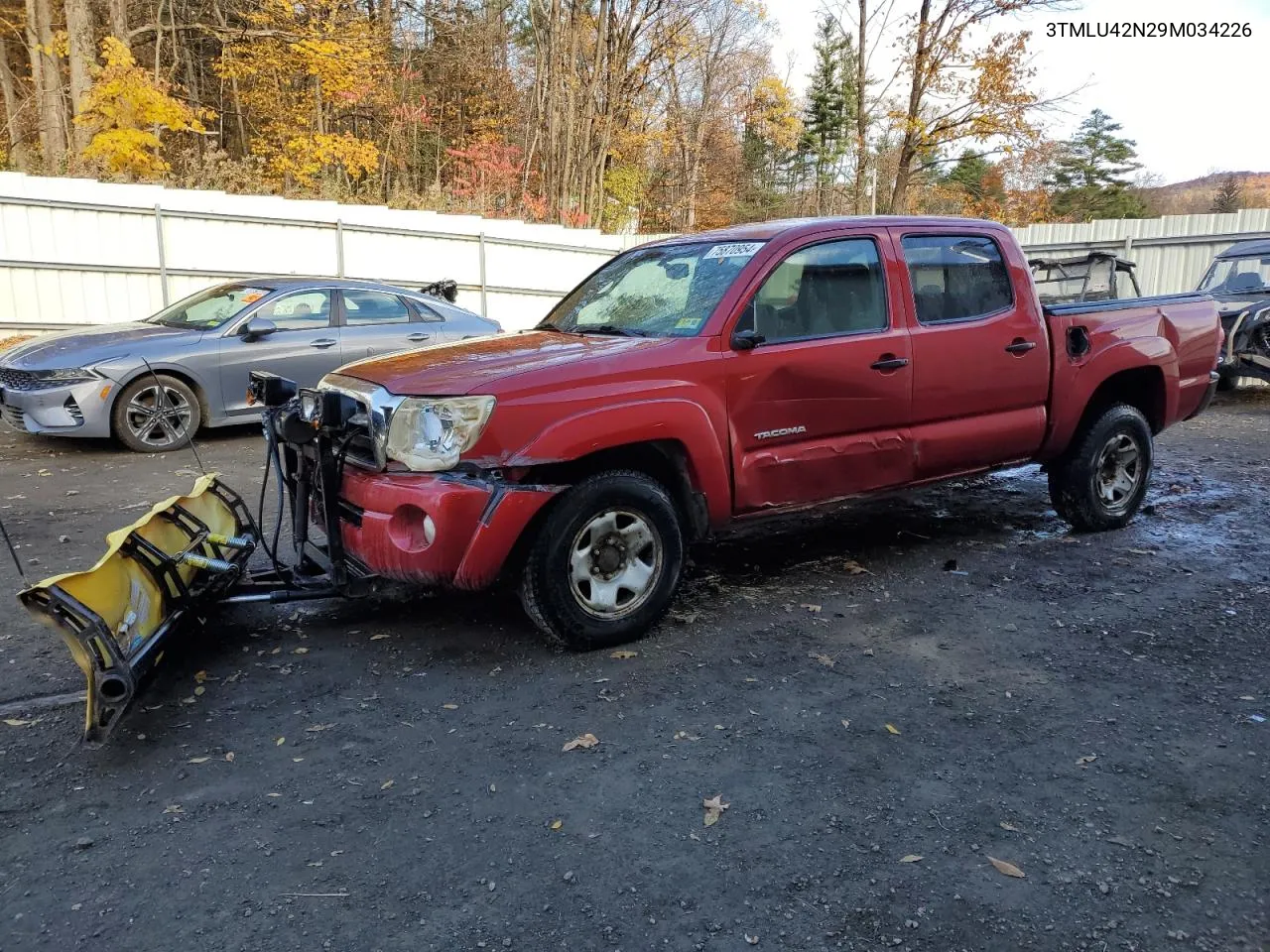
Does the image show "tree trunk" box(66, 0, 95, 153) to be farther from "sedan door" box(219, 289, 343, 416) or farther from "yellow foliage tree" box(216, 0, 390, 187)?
"sedan door" box(219, 289, 343, 416)

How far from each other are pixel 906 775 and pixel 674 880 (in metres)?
0.96

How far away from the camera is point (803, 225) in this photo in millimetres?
4766

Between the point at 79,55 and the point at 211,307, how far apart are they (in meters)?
13.1

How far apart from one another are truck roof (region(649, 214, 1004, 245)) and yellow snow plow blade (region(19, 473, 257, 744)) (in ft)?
9.16

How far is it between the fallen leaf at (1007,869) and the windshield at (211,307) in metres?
8.35

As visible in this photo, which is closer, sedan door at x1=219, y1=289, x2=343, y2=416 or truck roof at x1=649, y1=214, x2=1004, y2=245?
truck roof at x1=649, y1=214, x2=1004, y2=245

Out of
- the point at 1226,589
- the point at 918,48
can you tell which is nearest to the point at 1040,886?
the point at 1226,589

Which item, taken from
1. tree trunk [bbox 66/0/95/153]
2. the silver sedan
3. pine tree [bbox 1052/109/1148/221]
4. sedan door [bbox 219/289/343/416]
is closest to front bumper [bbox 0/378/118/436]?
the silver sedan

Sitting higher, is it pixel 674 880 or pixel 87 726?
pixel 87 726

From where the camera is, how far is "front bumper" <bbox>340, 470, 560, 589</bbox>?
3.72 meters

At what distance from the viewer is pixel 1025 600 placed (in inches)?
190

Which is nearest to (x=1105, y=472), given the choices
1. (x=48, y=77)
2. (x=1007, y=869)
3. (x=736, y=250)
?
(x=736, y=250)

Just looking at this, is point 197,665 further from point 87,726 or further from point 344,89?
point 344,89

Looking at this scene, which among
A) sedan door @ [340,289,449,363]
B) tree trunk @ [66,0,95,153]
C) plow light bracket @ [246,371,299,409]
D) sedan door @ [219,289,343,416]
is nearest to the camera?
plow light bracket @ [246,371,299,409]
